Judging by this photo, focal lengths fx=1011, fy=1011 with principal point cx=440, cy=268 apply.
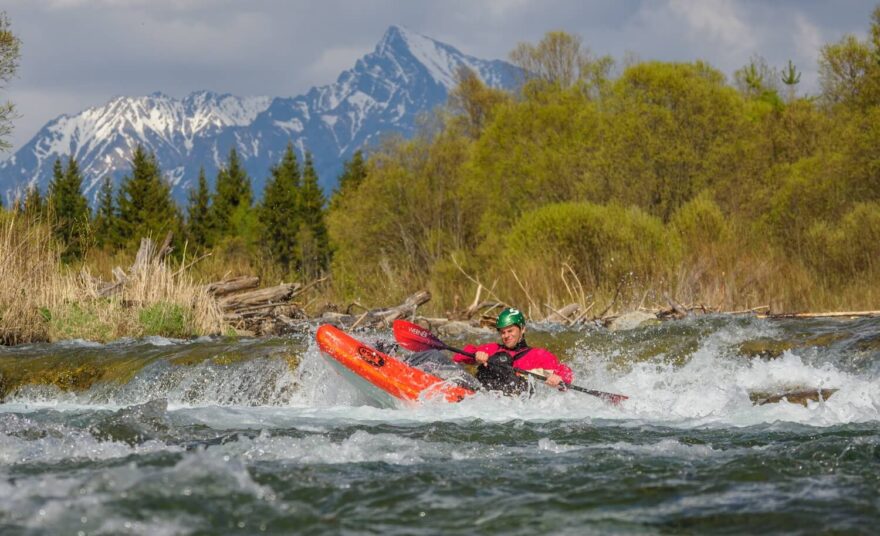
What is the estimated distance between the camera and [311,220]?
48.5 meters

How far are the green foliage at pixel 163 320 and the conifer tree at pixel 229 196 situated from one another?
130 ft

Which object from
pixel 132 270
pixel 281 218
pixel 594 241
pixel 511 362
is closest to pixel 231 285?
pixel 132 270

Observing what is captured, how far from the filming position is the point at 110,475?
171 inches

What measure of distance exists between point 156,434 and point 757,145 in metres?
19.9

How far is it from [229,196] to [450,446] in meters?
49.7

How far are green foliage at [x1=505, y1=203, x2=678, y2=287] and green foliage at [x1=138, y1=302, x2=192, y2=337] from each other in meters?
5.73

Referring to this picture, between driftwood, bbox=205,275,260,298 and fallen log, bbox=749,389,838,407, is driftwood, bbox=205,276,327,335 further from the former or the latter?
fallen log, bbox=749,389,838,407

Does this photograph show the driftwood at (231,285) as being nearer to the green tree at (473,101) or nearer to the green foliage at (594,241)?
the green foliage at (594,241)

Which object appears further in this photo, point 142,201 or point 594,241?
point 142,201

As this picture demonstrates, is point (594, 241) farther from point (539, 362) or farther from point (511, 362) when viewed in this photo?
point (511, 362)

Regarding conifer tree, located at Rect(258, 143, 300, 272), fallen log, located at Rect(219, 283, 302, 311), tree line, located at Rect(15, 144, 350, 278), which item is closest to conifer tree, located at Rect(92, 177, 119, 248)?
tree line, located at Rect(15, 144, 350, 278)

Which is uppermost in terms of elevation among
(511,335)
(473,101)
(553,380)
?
(473,101)

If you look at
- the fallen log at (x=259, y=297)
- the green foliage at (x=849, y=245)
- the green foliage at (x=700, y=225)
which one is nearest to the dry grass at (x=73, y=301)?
the fallen log at (x=259, y=297)

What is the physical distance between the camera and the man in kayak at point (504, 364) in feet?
25.4
